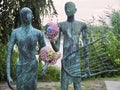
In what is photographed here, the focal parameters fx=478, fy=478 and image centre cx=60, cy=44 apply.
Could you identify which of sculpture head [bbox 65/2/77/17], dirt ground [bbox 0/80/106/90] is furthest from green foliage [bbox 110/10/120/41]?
sculpture head [bbox 65/2/77/17]

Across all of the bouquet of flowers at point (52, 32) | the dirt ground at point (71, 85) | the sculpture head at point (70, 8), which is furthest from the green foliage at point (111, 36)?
the bouquet of flowers at point (52, 32)

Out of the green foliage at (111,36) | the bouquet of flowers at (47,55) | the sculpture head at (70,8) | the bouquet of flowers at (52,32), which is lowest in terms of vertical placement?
the green foliage at (111,36)

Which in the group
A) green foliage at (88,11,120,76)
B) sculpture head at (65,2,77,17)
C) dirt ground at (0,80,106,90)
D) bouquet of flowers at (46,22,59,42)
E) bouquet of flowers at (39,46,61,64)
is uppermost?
sculpture head at (65,2,77,17)

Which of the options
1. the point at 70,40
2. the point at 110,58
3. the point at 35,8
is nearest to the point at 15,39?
the point at 70,40

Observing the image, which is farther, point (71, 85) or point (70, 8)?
point (71, 85)

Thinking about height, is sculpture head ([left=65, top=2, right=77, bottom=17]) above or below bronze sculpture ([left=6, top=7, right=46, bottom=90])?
above

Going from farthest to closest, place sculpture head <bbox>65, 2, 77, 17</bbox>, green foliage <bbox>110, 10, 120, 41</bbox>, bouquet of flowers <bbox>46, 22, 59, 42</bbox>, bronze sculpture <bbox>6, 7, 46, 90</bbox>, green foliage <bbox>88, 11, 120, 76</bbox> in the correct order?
1. green foliage <bbox>110, 10, 120, 41</bbox>
2. green foliage <bbox>88, 11, 120, 76</bbox>
3. sculpture head <bbox>65, 2, 77, 17</bbox>
4. bouquet of flowers <bbox>46, 22, 59, 42</bbox>
5. bronze sculpture <bbox>6, 7, 46, 90</bbox>

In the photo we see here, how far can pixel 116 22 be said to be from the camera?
1477 centimetres

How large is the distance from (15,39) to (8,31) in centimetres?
590

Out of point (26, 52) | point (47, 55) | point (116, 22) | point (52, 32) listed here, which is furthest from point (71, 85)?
point (26, 52)

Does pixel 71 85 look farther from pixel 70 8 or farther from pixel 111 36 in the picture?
pixel 70 8

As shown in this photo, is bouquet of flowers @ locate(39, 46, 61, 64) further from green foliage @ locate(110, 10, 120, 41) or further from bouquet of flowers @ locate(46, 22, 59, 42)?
green foliage @ locate(110, 10, 120, 41)

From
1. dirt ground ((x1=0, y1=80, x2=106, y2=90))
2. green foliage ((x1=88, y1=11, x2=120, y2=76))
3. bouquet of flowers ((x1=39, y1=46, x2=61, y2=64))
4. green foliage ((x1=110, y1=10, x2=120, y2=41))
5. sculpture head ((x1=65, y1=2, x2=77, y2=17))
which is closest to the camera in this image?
bouquet of flowers ((x1=39, y1=46, x2=61, y2=64))

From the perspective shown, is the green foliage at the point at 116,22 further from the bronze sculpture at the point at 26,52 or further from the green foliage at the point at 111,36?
the bronze sculpture at the point at 26,52
